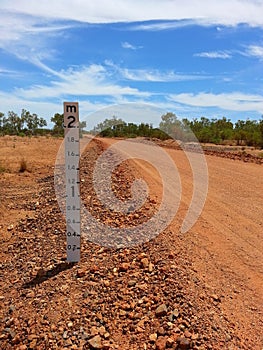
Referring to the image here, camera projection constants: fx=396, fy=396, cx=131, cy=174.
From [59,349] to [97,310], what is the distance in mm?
499

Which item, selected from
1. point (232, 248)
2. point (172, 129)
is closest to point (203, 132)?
point (172, 129)

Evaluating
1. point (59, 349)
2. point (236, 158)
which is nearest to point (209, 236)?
point (59, 349)

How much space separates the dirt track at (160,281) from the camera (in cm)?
326

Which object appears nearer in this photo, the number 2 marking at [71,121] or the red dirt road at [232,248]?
the red dirt road at [232,248]

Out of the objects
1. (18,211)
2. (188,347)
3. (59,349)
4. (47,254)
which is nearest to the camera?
(188,347)

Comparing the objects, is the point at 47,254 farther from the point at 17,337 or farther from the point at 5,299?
the point at 17,337

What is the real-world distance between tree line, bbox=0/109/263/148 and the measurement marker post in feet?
3.57

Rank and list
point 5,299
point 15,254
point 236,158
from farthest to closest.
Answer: point 236,158, point 15,254, point 5,299

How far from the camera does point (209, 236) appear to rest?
5.15 metres

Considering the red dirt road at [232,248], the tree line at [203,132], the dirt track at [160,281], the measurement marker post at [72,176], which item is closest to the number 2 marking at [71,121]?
the measurement marker post at [72,176]

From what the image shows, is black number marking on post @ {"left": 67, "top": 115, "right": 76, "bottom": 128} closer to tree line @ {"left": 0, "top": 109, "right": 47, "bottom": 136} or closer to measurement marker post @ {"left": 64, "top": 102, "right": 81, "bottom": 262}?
measurement marker post @ {"left": 64, "top": 102, "right": 81, "bottom": 262}

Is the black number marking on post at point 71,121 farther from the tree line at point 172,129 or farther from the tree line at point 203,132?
the tree line at point 203,132

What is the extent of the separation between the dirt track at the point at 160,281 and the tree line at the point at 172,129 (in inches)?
71.9

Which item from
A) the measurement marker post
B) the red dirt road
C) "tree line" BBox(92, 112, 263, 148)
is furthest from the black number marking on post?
"tree line" BBox(92, 112, 263, 148)
